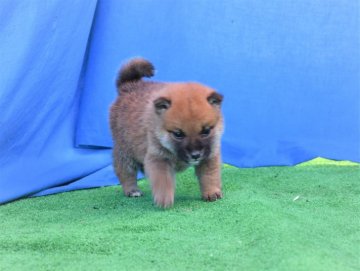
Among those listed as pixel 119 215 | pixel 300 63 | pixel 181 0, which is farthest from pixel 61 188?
pixel 300 63

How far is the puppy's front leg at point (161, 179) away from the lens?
3029 millimetres

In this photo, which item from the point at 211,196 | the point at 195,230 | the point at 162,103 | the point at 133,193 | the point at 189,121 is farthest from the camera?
the point at 133,193

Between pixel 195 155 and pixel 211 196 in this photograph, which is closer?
pixel 195 155

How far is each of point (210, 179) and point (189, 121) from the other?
487 millimetres

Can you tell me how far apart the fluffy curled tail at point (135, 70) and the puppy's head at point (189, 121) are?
615 millimetres

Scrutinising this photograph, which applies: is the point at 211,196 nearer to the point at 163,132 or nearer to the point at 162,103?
the point at 163,132

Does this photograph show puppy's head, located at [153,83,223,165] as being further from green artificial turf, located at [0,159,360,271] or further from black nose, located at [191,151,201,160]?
green artificial turf, located at [0,159,360,271]

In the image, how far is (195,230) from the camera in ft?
8.43

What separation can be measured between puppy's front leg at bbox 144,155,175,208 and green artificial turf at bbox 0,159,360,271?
0.25 ft

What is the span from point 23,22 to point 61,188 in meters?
1.23

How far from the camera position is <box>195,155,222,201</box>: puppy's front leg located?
3.19 m

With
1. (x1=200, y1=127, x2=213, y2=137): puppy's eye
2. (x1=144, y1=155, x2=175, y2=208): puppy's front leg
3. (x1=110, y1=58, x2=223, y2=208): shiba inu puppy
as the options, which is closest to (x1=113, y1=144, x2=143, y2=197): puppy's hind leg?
(x1=110, y1=58, x2=223, y2=208): shiba inu puppy

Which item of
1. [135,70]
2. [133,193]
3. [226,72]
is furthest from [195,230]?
[226,72]

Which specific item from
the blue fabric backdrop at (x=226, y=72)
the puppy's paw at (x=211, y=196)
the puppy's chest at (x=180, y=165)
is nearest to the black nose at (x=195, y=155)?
the puppy's chest at (x=180, y=165)
